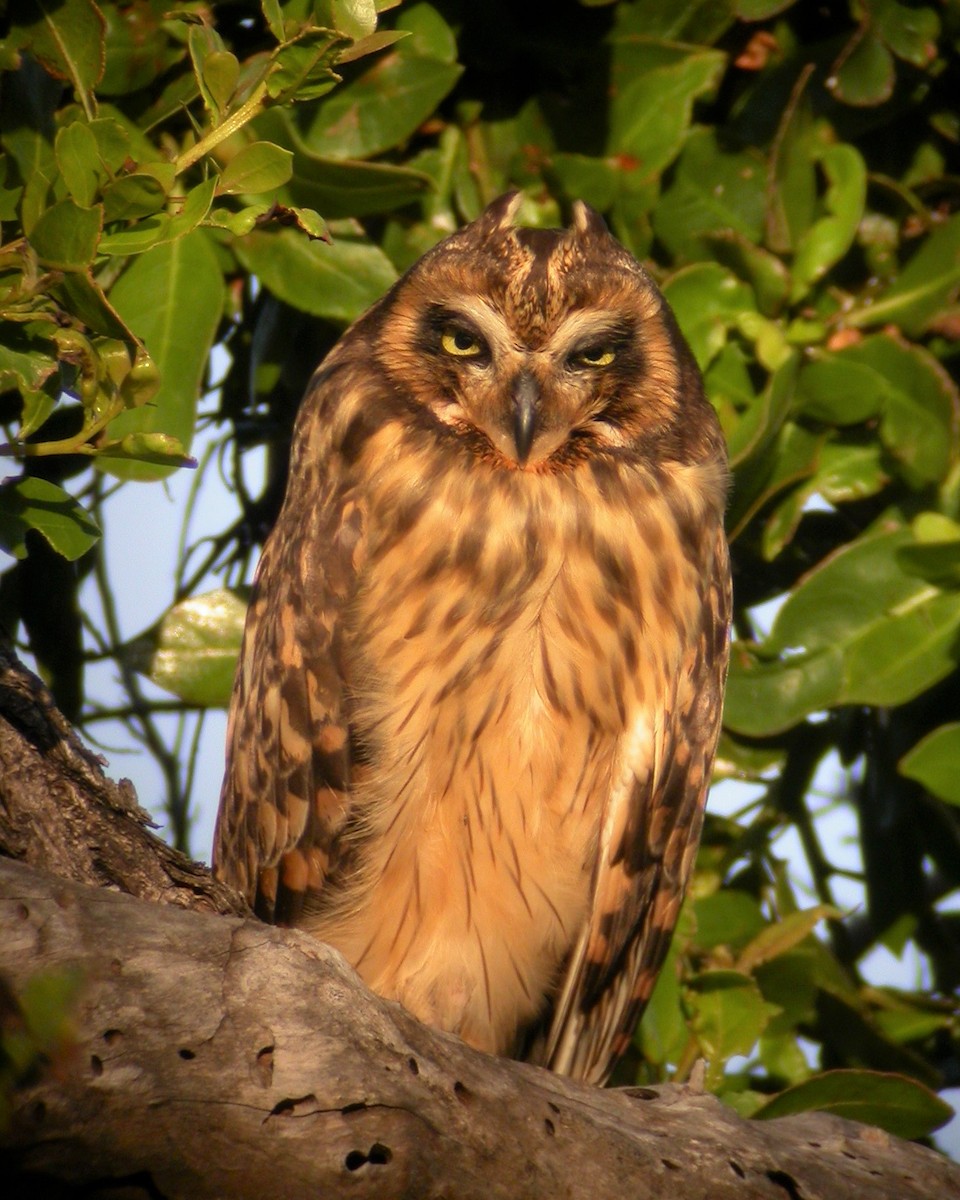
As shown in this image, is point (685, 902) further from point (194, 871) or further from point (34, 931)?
point (34, 931)

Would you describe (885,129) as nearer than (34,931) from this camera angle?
No

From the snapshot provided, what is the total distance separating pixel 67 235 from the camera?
1.23 meters

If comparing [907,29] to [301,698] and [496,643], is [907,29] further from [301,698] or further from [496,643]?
[301,698]

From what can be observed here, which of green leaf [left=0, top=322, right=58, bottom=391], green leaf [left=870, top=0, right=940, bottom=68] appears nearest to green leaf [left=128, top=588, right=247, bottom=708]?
green leaf [left=0, top=322, right=58, bottom=391]

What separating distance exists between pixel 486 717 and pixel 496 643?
0.42 ft

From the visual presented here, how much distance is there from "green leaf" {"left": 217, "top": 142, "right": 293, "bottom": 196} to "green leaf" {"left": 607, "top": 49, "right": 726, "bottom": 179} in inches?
48.0

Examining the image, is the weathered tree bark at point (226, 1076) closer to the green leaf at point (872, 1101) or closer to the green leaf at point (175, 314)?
the green leaf at point (872, 1101)

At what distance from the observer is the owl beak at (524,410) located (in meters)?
2.21

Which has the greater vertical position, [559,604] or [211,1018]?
[559,604]

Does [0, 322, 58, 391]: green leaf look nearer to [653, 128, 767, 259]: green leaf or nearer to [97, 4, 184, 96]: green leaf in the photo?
[97, 4, 184, 96]: green leaf

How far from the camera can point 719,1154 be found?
66.5 inches

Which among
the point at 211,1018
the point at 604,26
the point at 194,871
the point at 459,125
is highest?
the point at 604,26

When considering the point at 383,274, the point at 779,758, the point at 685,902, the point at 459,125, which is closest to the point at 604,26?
the point at 459,125

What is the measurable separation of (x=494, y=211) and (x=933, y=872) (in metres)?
1.60
